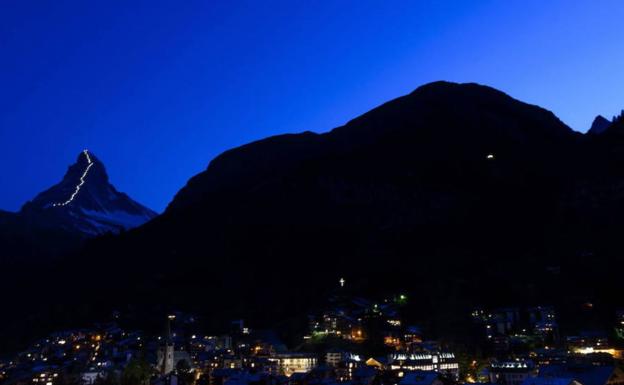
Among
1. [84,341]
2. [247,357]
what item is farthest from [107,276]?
[247,357]

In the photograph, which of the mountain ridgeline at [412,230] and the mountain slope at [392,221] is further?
the mountain slope at [392,221]

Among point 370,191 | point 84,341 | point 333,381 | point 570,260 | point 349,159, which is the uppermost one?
point 349,159

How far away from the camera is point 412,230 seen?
11656cm

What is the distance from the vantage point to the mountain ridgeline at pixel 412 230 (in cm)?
9400

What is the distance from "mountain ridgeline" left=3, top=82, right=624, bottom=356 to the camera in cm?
9400

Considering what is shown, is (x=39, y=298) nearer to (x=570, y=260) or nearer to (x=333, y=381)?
(x=333, y=381)

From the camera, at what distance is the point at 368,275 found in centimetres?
10538

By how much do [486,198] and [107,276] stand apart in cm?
8061

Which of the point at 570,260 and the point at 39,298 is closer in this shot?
the point at 570,260

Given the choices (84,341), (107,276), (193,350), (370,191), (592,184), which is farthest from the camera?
(370,191)

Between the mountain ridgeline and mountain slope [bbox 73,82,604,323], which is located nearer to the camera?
the mountain ridgeline

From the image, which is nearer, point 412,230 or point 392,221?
point 412,230

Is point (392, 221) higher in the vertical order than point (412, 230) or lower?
higher

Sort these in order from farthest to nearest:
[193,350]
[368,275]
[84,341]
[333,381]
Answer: [368,275] → [84,341] → [193,350] → [333,381]
